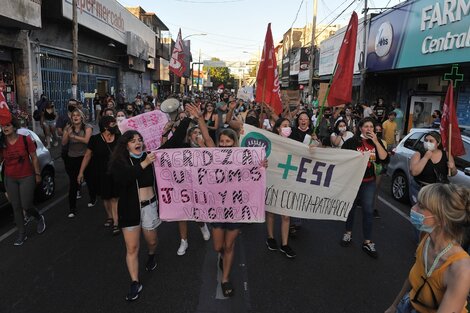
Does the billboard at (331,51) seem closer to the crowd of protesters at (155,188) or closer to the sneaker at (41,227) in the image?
the crowd of protesters at (155,188)

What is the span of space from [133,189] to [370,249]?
123 inches

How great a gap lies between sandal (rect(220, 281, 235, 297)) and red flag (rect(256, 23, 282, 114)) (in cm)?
368

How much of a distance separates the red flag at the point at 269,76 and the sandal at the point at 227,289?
368 centimetres

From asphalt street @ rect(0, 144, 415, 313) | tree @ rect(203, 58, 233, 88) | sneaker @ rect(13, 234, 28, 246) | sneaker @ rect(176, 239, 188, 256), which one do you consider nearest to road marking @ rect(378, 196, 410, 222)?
asphalt street @ rect(0, 144, 415, 313)

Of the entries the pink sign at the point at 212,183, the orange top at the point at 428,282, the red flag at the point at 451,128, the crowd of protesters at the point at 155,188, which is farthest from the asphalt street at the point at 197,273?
the orange top at the point at 428,282

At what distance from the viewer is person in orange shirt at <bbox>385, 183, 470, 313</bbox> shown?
1.87 meters

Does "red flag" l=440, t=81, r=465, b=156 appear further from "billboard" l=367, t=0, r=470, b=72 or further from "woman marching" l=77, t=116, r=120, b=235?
"billboard" l=367, t=0, r=470, b=72

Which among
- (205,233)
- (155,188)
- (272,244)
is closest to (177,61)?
(205,233)

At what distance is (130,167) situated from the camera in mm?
3648

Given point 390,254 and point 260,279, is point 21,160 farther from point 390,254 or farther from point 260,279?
point 390,254

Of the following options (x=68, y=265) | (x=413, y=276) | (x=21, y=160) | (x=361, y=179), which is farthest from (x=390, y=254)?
(x=21, y=160)

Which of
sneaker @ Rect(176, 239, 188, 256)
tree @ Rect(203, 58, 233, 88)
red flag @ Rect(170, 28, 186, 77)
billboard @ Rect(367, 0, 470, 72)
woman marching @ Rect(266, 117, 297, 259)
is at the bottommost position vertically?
sneaker @ Rect(176, 239, 188, 256)

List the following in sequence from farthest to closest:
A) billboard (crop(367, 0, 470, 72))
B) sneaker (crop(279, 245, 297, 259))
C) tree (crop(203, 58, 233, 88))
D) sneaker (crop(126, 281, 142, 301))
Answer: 1. tree (crop(203, 58, 233, 88))
2. billboard (crop(367, 0, 470, 72))
3. sneaker (crop(279, 245, 297, 259))
4. sneaker (crop(126, 281, 142, 301))

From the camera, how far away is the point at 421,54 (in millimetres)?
14320
